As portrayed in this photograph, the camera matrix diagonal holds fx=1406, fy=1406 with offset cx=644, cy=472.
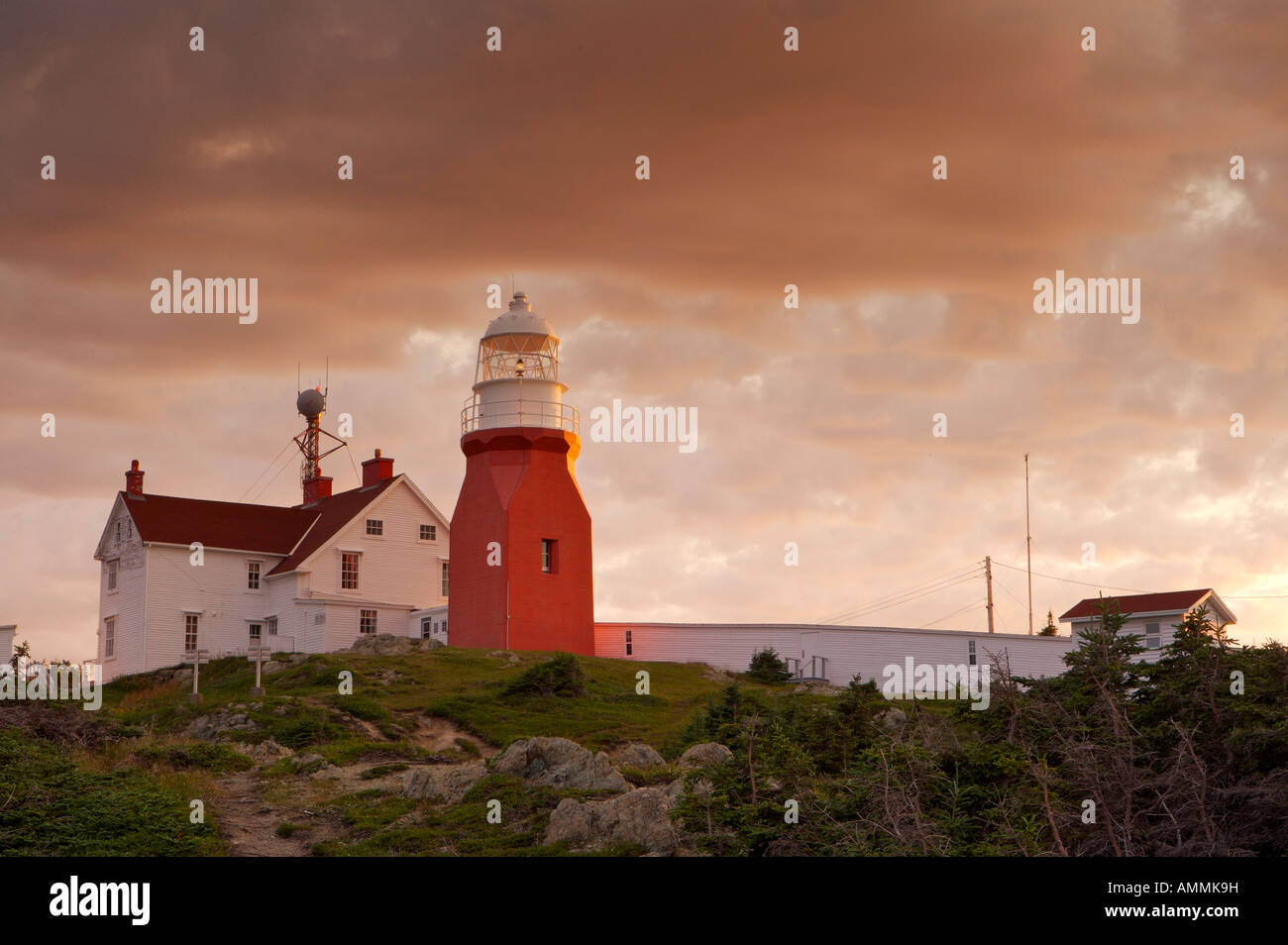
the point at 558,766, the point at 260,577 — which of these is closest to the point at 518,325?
the point at 260,577

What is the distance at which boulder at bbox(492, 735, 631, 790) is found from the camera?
25312mm

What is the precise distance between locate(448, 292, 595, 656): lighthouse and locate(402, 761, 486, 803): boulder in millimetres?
21754

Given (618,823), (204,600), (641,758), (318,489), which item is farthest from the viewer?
(318,489)

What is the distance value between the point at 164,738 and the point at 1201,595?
121ft

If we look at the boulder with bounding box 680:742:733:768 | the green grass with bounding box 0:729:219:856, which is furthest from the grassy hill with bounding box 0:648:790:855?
the boulder with bounding box 680:742:733:768

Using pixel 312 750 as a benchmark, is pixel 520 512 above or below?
above

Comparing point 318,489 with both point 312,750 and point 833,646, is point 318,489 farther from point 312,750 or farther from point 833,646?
point 312,750

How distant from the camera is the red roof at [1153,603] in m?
51.3

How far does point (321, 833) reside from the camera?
23531 millimetres

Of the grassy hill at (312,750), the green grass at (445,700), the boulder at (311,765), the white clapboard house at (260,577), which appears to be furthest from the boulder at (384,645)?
the boulder at (311,765)

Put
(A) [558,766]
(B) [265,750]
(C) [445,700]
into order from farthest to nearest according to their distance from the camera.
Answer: (C) [445,700], (B) [265,750], (A) [558,766]

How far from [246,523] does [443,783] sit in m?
35.4

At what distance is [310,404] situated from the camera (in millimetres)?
71188
